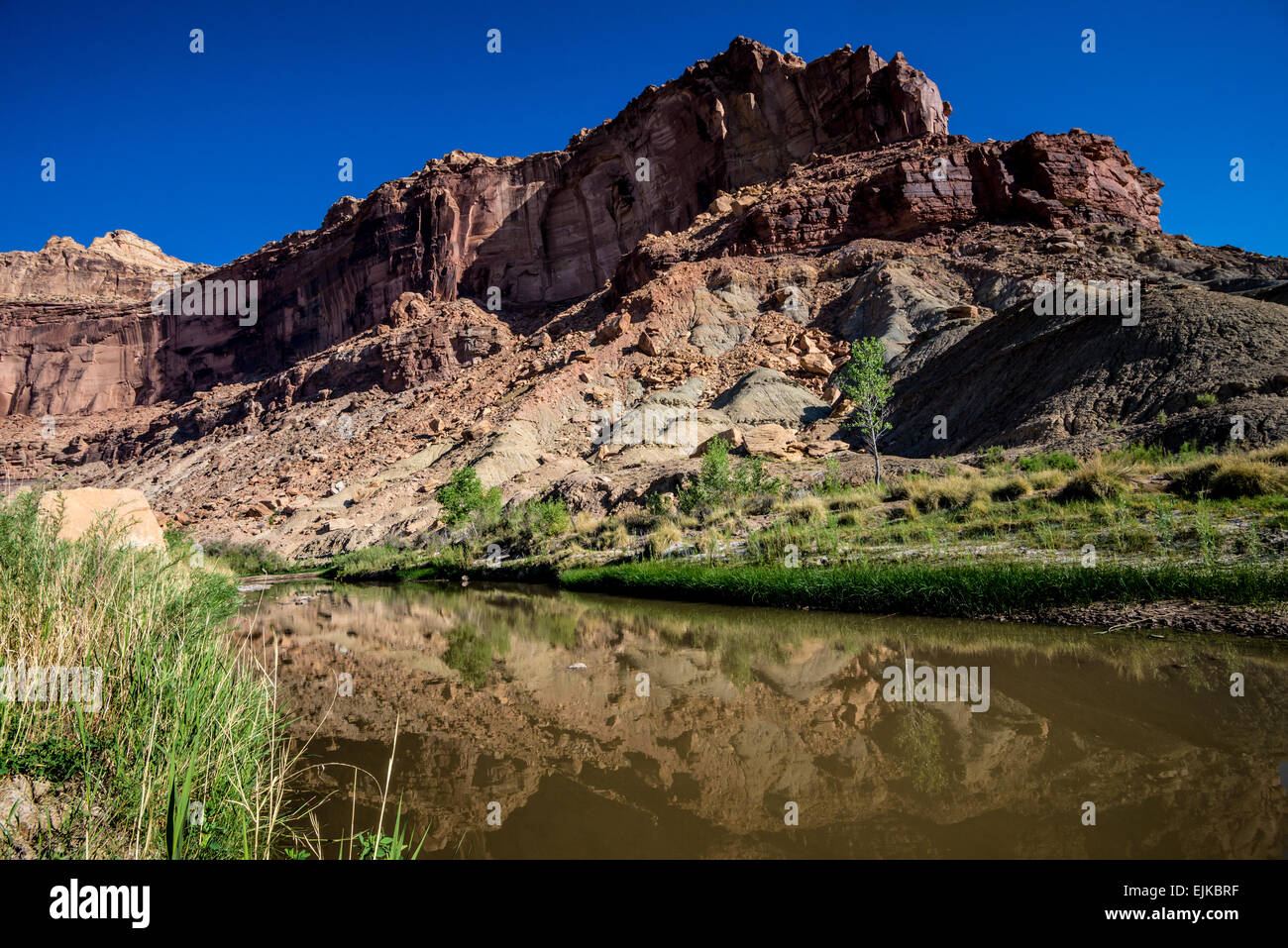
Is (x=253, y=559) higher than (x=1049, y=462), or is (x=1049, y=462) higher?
(x=1049, y=462)

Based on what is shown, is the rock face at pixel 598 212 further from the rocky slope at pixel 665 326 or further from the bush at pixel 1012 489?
the bush at pixel 1012 489

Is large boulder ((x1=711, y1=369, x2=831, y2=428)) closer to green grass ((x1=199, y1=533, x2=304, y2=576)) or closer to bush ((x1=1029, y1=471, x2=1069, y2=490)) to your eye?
bush ((x1=1029, y1=471, x2=1069, y2=490))

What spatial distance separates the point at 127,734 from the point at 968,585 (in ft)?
40.7

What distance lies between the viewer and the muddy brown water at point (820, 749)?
4.20m

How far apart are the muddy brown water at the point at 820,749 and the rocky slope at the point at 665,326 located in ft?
50.7

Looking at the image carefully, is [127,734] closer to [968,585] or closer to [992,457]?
[968,585]

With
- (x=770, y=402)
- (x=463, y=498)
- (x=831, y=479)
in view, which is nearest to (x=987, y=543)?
(x=831, y=479)

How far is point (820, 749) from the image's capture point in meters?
5.81

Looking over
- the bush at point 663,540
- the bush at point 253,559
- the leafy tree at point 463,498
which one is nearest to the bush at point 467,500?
the leafy tree at point 463,498

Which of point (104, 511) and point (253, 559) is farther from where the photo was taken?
point (253, 559)

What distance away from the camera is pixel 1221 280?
33188 millimetres
